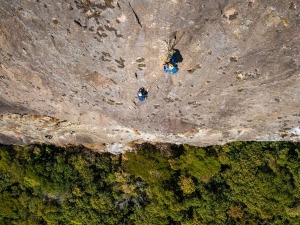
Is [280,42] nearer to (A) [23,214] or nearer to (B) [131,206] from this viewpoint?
(B) [131,206]

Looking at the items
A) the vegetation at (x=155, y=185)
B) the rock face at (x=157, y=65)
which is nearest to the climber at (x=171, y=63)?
the rock face at (x=157, y=65)

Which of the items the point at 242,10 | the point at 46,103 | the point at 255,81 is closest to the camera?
the point at 242,10

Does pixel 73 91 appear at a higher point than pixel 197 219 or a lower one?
higher

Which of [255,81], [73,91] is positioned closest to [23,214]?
[73,91]

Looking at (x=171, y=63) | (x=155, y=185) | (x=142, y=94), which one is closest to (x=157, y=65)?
(x=171, y=63)

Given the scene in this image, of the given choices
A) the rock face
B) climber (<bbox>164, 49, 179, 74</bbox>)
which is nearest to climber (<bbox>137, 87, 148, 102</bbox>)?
the rock face

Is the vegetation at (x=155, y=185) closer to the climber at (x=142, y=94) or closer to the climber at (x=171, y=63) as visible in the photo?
the climber at (x=142, y=94)
